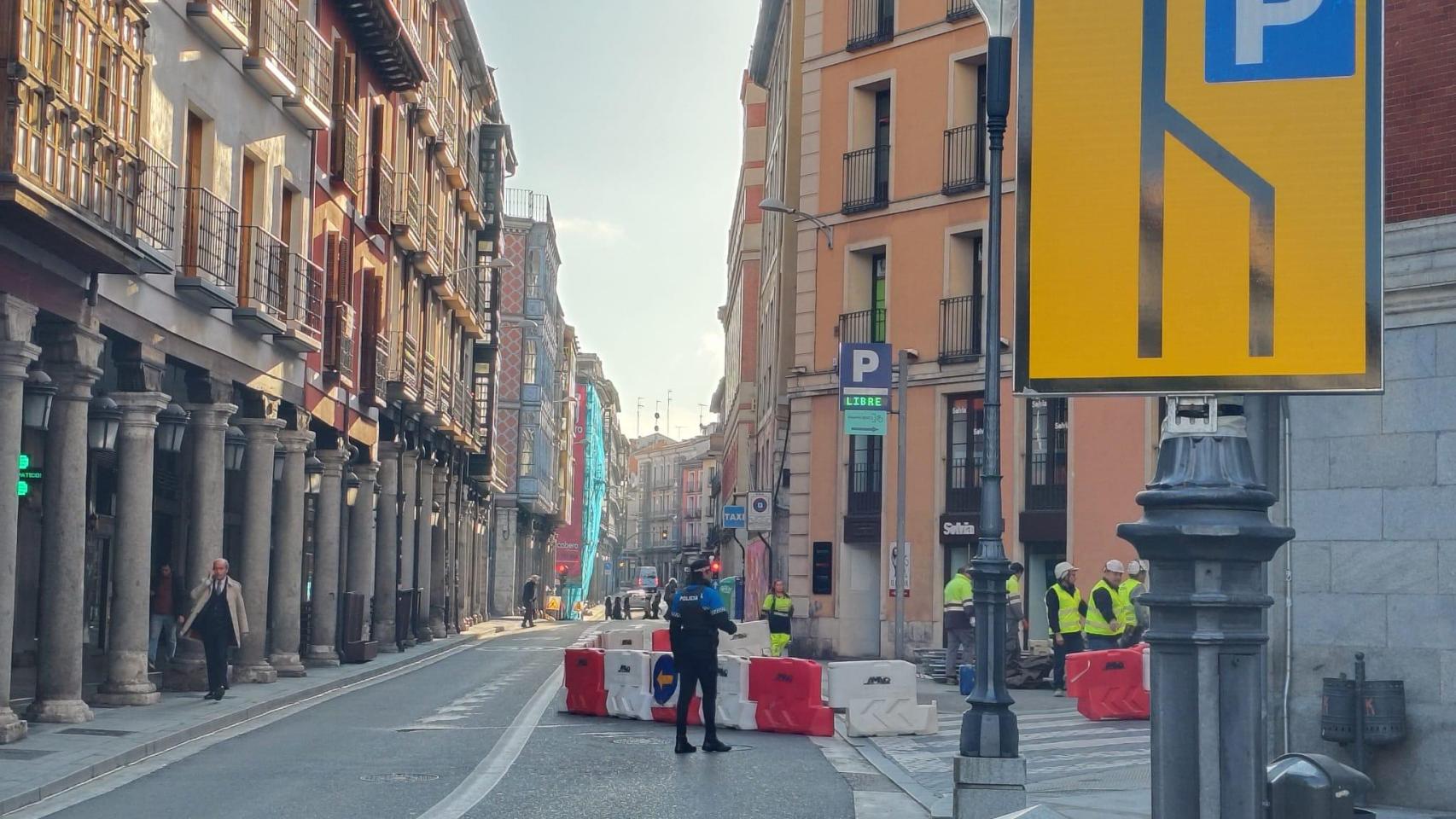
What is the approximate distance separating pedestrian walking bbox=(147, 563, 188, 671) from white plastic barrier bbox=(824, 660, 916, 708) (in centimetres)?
985

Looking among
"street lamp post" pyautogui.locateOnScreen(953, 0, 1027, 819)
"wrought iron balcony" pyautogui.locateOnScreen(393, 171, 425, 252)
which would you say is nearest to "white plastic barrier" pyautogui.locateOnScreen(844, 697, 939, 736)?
"street lamp post" pyautogui.locateOnScreen(953, 0, 1027, 819)

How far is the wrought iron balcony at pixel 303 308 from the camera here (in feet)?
83.5

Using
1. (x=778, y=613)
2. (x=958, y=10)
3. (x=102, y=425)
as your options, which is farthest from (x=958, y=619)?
(x=958, y=10)

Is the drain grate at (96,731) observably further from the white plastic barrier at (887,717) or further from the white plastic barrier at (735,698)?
the white plastic barrier at (887,717)

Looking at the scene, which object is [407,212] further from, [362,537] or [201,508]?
[201,508]

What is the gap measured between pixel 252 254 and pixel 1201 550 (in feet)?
70.1

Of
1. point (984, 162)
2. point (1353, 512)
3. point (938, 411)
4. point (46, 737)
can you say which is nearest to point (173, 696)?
point (46, 737)

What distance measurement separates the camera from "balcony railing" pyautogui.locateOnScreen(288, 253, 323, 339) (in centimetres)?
2594

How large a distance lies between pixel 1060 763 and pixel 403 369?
80.6 ft

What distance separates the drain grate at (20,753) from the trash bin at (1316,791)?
40.0ft

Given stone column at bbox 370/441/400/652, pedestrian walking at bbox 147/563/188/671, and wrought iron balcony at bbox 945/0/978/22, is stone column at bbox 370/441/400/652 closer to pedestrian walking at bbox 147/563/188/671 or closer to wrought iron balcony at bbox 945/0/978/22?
pedestrian walking at bbox 147/563/188/671

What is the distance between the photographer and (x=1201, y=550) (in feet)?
14.2

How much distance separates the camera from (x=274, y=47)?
81.1ft

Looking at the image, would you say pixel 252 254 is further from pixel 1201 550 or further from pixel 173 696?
pixel 1201 550
